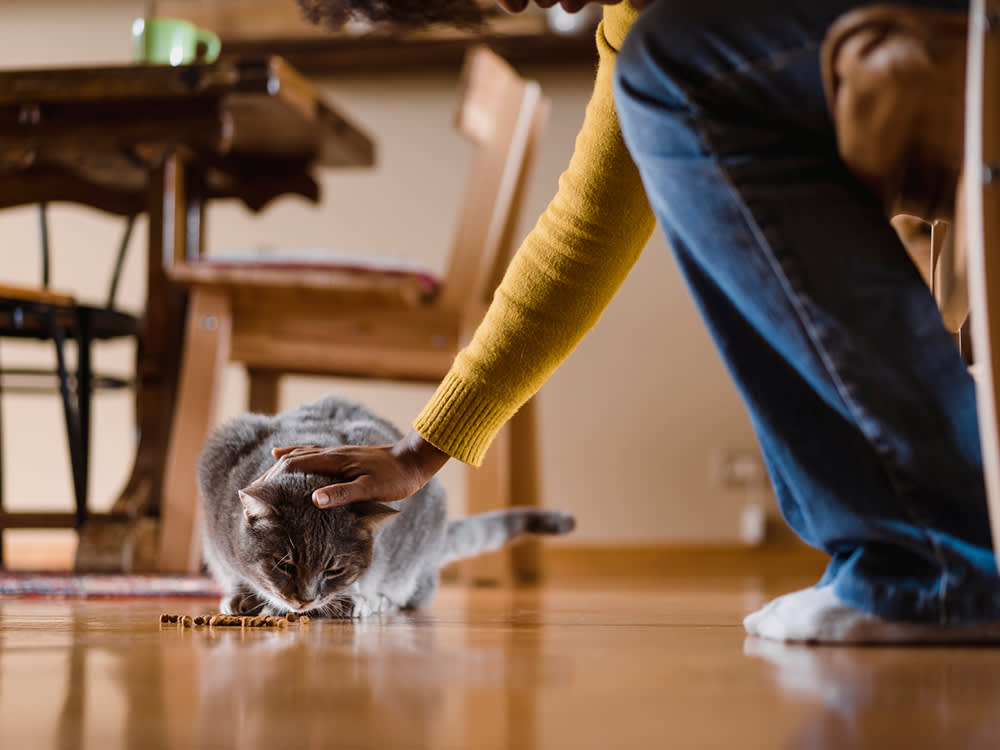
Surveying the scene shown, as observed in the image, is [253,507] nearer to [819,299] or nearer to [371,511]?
[371,511]

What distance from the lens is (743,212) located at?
835 millimetres

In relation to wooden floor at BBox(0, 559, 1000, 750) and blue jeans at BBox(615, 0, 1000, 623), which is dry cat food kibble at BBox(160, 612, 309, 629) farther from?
blue jeans at BBox(615, 0, 1000, 623)

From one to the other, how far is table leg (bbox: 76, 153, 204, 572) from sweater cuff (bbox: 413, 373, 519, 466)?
1171 mm

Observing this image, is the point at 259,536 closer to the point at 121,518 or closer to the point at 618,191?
the point at 618,191

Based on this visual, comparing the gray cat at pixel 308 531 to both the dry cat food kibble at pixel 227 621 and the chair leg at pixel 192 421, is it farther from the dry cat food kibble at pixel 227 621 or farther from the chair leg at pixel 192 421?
the chair leg at pixel 192 421

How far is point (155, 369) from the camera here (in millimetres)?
2262

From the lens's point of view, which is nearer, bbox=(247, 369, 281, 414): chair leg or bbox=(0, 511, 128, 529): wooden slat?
bbox=(0, 511, 128, 529): wooden slat

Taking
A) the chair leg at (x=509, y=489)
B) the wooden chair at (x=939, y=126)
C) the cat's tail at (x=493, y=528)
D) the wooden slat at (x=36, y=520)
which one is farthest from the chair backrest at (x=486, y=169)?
the wooden chair at (x=939, y=126)

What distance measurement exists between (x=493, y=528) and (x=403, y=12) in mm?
898

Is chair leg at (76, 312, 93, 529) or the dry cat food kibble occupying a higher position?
chair leg at (76, 312, 93, 529)

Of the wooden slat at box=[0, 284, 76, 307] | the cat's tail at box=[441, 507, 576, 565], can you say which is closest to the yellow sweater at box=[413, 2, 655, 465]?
the cat's tail at box=[441, 507, 576, 565]

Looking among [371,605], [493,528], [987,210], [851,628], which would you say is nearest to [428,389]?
[493,528]

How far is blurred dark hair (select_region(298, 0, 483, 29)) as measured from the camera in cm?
111

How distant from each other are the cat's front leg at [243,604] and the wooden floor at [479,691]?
261mm
